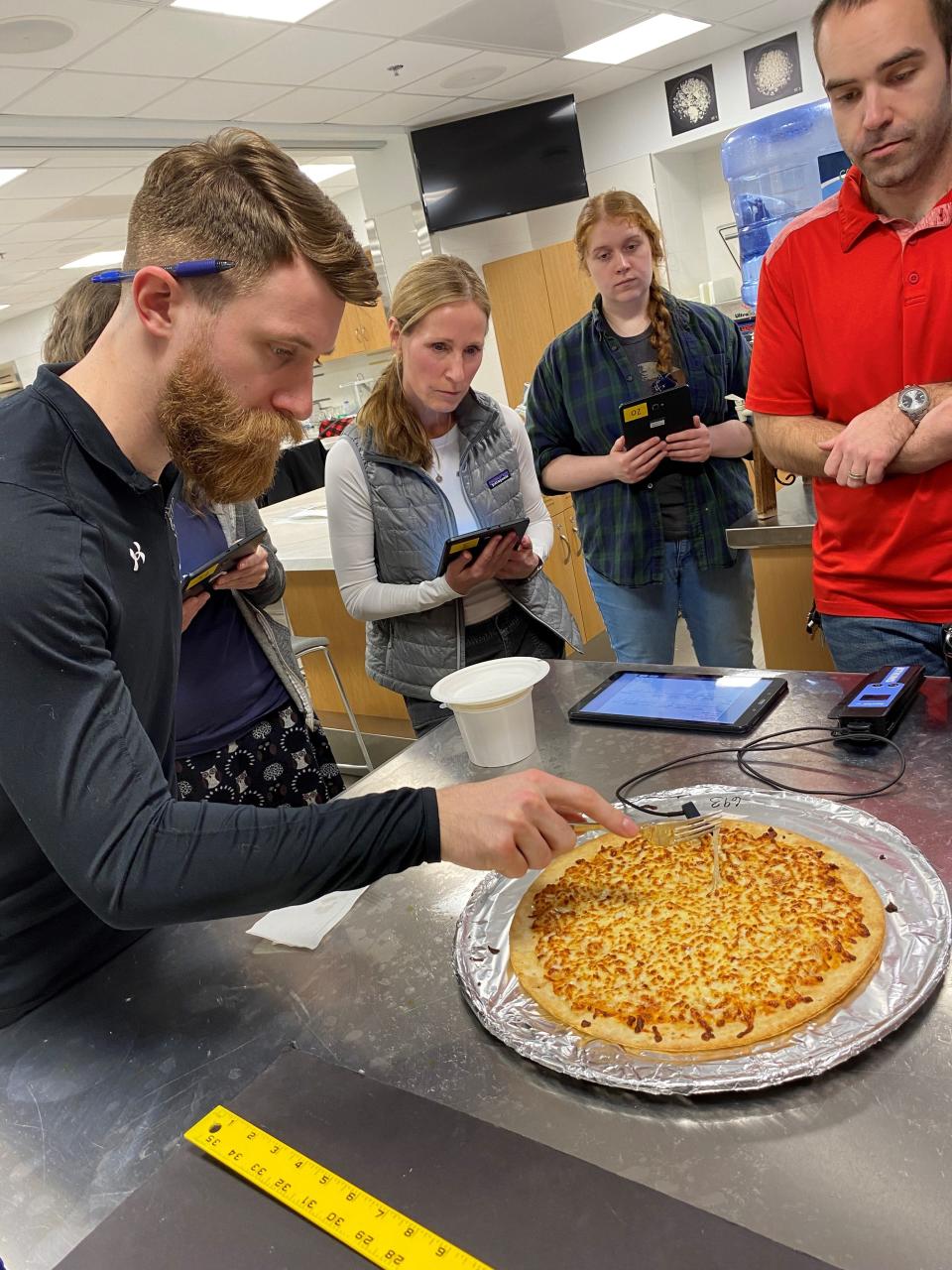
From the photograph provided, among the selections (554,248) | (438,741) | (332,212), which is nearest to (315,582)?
(438,741)

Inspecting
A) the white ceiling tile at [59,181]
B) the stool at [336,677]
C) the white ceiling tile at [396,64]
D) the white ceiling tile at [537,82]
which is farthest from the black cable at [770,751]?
the white ceiling tile at [537,82]

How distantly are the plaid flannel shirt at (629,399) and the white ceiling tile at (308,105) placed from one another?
3930 mm

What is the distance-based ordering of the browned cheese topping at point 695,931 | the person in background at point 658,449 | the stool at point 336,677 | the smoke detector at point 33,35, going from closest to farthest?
1. the browned cheese topping at point 695,931
2. the person in background at point 658,449
3. the stool at point 336,677
4. the smoke detector at point 33,35

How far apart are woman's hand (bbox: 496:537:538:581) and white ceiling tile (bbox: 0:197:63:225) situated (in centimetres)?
567

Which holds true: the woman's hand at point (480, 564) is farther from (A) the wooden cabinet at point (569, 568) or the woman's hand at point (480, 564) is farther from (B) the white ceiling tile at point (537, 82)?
(B) the white ceiling tile at point (537, 82)

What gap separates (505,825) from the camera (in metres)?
0.90

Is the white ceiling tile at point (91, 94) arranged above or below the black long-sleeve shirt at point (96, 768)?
above

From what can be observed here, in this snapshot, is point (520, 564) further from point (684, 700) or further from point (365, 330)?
point (365, 330)

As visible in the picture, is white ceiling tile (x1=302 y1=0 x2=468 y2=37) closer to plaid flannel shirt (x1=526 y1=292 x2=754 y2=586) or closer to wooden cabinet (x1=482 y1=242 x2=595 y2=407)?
wooden cabinet (x1=482 y1=242 x2=595 y2=407)

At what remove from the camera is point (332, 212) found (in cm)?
101

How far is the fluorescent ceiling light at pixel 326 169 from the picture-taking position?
736 centimetres

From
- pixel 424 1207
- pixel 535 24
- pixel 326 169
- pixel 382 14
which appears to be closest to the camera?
pixel 424 1207

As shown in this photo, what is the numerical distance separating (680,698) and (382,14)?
14.2ft

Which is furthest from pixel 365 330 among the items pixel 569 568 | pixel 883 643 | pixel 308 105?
pixel 883 643
